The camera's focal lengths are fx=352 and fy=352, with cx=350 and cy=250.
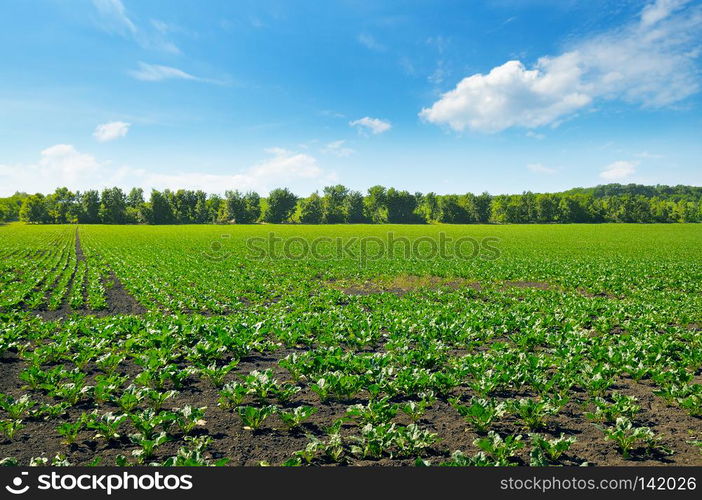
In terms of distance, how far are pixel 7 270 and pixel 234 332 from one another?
26.3m

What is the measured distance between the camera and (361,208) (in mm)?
139750

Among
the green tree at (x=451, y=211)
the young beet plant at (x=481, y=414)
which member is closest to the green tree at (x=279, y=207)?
the green tree at (x=451, y=211)

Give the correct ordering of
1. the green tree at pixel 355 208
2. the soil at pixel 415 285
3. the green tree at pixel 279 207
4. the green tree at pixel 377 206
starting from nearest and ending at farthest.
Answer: the soil at pixel 415 285
the green tree at pixel 279 207
the green tree at pixel 355 208
the green tree at pixel 377 206

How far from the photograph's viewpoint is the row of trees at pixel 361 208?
126 metres

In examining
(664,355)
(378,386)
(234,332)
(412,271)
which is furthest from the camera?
(412,271)

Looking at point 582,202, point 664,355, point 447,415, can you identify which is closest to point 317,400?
point 447,415

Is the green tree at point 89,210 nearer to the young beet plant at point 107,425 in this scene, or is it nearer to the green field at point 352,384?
the green field at point 352,384

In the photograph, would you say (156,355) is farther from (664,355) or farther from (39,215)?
(39,215)

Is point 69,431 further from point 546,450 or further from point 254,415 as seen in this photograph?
point 546,450

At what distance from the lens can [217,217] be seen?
134625 millimetres

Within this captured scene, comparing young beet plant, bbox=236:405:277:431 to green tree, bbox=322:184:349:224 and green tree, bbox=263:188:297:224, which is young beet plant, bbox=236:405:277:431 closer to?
green tree, bbox=322:184:349:224

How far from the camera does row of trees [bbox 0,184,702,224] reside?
126 metres

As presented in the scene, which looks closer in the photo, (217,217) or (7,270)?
(7,270)

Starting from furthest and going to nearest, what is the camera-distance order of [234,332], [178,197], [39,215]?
[178,197] → [39,215] → [234,332]
